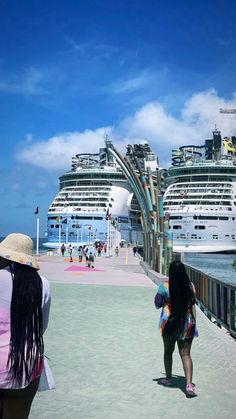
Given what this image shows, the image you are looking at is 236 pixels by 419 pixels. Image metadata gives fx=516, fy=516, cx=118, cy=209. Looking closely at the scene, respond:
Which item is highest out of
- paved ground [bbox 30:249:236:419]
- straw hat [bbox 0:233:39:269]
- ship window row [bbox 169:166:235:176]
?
ship window row [bbox 169:166:235:176]

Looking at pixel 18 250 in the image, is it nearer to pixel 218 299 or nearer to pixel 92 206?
pixel 218 299

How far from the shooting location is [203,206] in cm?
6656

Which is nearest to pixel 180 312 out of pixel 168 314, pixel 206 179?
pixel 168 314

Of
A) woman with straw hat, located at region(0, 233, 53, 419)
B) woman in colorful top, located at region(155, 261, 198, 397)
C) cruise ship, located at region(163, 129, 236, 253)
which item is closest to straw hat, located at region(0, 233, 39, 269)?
woman with straw hat, located at region(0, 233, 53, 419)

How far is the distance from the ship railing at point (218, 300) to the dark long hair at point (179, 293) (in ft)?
11.7

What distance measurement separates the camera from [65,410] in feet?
14.1

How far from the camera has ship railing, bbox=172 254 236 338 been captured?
27.9ft

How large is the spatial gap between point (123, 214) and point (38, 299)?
77542mm

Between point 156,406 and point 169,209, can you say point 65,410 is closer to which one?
point 156,406

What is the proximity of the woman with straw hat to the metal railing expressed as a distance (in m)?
5.98

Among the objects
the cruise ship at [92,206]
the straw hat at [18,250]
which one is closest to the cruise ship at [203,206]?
the cruise ship at [92,206]

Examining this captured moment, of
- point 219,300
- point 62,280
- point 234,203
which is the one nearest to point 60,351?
point 219,300

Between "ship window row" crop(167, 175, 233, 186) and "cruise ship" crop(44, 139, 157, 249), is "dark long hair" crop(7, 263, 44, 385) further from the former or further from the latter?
"ship window row" crop(167, 175, 233, 186)

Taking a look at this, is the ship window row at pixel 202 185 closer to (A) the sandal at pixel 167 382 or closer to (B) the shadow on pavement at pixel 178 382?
(B) the shadow on pavement at pixel 178 382
